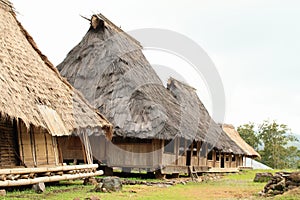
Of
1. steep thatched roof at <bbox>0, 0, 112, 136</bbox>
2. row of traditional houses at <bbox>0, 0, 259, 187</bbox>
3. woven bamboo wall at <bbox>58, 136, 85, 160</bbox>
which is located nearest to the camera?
steep thatched roof at <bbox>0, 0, 112, 136</bbox>

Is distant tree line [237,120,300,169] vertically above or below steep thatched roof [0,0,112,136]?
below

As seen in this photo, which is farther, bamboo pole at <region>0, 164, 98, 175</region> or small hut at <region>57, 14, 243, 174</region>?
small hut at <region>57, 14, 243, 174</region>

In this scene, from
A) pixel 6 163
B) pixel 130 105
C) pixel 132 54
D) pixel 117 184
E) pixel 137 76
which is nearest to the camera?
pixel 6 163

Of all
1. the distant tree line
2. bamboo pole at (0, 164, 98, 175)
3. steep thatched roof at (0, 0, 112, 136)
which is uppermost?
steep thatched roof at (0, 0, 112, 136)

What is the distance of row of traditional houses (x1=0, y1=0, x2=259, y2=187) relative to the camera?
11453 mm

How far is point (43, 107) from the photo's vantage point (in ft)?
38.3

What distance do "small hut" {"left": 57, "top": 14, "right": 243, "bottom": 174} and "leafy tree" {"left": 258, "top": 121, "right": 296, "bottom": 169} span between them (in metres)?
31.5

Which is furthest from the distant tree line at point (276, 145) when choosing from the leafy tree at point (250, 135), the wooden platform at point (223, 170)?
the wooden platform at point (223, 170)

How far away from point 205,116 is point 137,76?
26.5 ft

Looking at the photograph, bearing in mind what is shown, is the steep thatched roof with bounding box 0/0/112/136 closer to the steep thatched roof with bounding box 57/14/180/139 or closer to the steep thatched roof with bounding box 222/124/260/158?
the steep thatched roof with bounding box 57/14/180/139

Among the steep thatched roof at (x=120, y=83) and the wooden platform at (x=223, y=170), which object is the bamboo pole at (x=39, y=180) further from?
the wooden platform at (x=223, y=170)

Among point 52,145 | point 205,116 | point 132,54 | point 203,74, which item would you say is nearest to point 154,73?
point 132,54

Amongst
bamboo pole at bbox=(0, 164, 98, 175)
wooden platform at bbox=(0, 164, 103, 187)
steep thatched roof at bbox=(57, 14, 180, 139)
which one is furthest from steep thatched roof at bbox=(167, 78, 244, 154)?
bamboo pole at bbox=(0, 164, 98, 175)

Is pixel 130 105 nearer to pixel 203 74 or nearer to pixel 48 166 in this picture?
pixel 48 166
